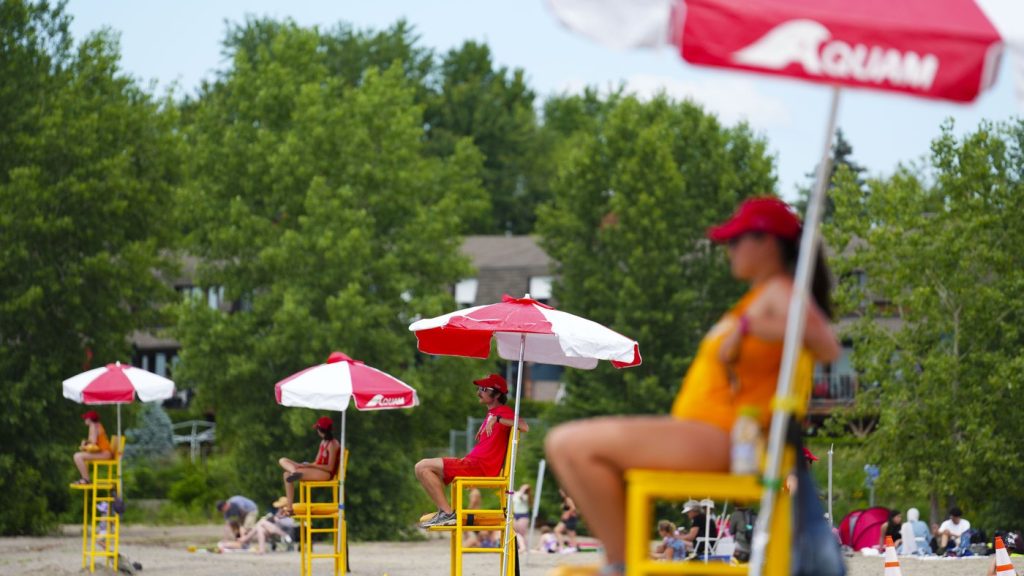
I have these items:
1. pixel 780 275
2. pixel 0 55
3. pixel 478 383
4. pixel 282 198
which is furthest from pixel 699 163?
pixel 780 275

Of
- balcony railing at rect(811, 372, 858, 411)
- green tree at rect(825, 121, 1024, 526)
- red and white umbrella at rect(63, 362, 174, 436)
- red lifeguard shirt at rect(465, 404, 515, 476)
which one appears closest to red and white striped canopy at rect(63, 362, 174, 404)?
red and white umbrella at rect(63, 362, 174, 436)

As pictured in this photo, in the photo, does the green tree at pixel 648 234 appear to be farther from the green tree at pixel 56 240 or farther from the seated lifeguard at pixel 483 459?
the seated lifeguard at pixel 483 459

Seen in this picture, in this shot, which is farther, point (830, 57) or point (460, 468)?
point (460, 468)

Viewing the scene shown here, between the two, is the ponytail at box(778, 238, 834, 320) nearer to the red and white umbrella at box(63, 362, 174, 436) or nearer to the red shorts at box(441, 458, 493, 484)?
the red shorts at box(441, 458, 493, 484)

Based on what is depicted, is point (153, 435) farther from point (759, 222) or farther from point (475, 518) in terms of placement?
point (759, 222)

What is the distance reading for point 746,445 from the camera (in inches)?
191

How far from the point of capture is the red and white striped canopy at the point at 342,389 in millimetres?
17234

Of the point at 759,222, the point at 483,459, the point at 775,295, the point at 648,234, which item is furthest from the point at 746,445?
the point at 648,234

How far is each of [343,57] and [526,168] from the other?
409 inches

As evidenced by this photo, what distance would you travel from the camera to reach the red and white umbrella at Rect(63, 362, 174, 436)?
22.0 meters

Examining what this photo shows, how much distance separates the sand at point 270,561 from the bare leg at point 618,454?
692 inches

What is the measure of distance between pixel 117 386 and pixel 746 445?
1833cm

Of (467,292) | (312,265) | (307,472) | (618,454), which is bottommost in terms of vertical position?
(307,472)

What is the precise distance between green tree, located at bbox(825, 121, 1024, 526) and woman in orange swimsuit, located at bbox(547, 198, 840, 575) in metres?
26.5
